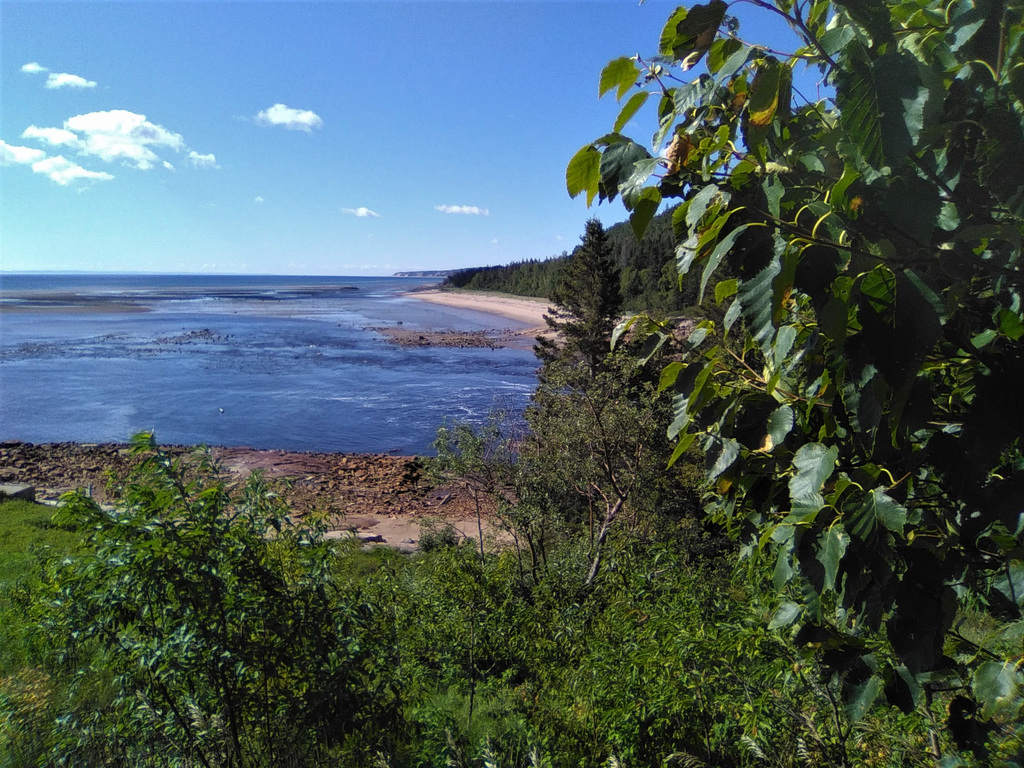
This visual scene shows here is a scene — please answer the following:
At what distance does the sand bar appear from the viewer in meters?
89.5

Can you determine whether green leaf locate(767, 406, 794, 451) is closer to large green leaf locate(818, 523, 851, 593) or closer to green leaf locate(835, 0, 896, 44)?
large green leaf locate(818, 523, 851, 593)

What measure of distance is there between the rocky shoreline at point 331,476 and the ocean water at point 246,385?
4.96 ft

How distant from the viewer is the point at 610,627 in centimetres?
481

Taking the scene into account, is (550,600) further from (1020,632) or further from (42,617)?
(1020,632)

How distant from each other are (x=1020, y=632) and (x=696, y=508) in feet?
37.6

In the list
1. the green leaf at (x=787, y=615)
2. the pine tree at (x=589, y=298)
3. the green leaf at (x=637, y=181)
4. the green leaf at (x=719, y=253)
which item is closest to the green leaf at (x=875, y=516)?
the green leaf at (x=719, y=253)

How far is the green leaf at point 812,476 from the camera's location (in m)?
1.11

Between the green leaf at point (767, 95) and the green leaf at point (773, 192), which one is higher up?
the green leaf at point (767, 95)

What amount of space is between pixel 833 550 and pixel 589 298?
2783cm

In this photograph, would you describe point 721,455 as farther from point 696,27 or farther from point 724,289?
point 696,27

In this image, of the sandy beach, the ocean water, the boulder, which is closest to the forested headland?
the sandy beach

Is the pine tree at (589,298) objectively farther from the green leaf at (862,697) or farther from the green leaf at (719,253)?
the green leaf at (719,253)

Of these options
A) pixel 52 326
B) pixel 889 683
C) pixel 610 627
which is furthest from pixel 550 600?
pixel 52 326

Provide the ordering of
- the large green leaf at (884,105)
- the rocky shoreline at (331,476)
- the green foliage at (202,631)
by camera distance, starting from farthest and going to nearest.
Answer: the rocky shoreline at (331,476) → the green foliage at (202,631) → the large green leaf at (884,105)
